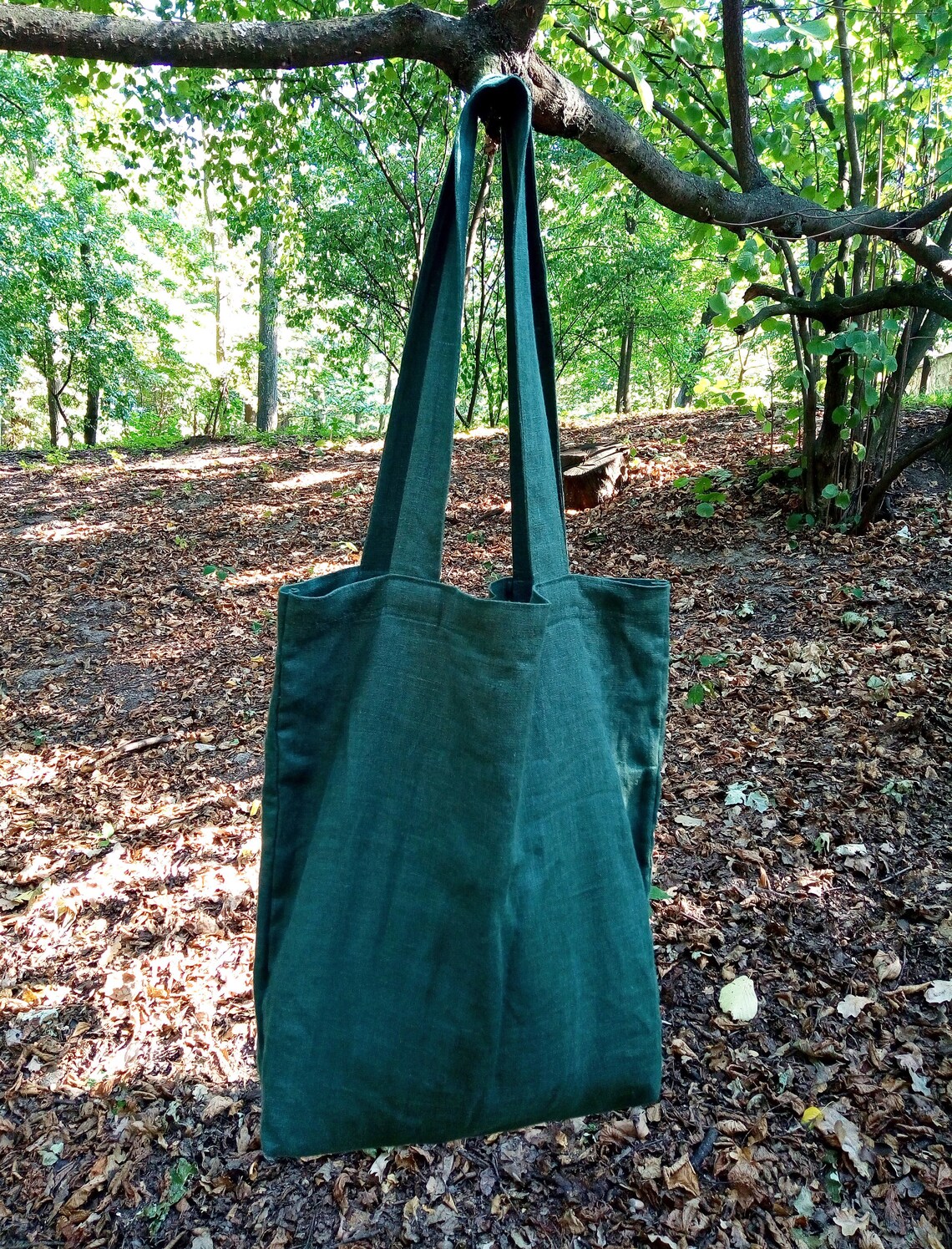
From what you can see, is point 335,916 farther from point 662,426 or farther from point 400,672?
point 662,426

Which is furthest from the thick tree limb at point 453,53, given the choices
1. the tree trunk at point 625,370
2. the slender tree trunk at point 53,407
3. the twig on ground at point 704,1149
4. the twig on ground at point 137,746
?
the slender tree trunk at point 53,407

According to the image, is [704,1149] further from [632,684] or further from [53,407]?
[53,407]

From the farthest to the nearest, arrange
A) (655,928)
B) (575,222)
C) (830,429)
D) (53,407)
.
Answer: (53,407)
(575,222)
(830,429)
(655,928)

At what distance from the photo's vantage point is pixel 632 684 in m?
1.22

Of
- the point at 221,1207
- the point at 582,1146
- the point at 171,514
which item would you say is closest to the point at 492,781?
the point at 582,1146

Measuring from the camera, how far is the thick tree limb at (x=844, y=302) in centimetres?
397

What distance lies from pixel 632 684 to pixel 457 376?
0.55 metres

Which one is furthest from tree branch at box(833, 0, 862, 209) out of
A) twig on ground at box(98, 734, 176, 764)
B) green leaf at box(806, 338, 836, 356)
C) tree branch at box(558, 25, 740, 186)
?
twig on ground at box(98, 734, 176, 764)

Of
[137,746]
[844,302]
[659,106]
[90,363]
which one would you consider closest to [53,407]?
[90,363]

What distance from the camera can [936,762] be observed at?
3301 mm

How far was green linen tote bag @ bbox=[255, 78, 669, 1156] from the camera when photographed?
1.01 meters

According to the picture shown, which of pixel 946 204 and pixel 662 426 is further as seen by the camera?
pixel 662 426

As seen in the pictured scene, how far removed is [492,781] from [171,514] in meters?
7.72

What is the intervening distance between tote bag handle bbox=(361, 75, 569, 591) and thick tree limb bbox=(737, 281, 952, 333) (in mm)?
3128
